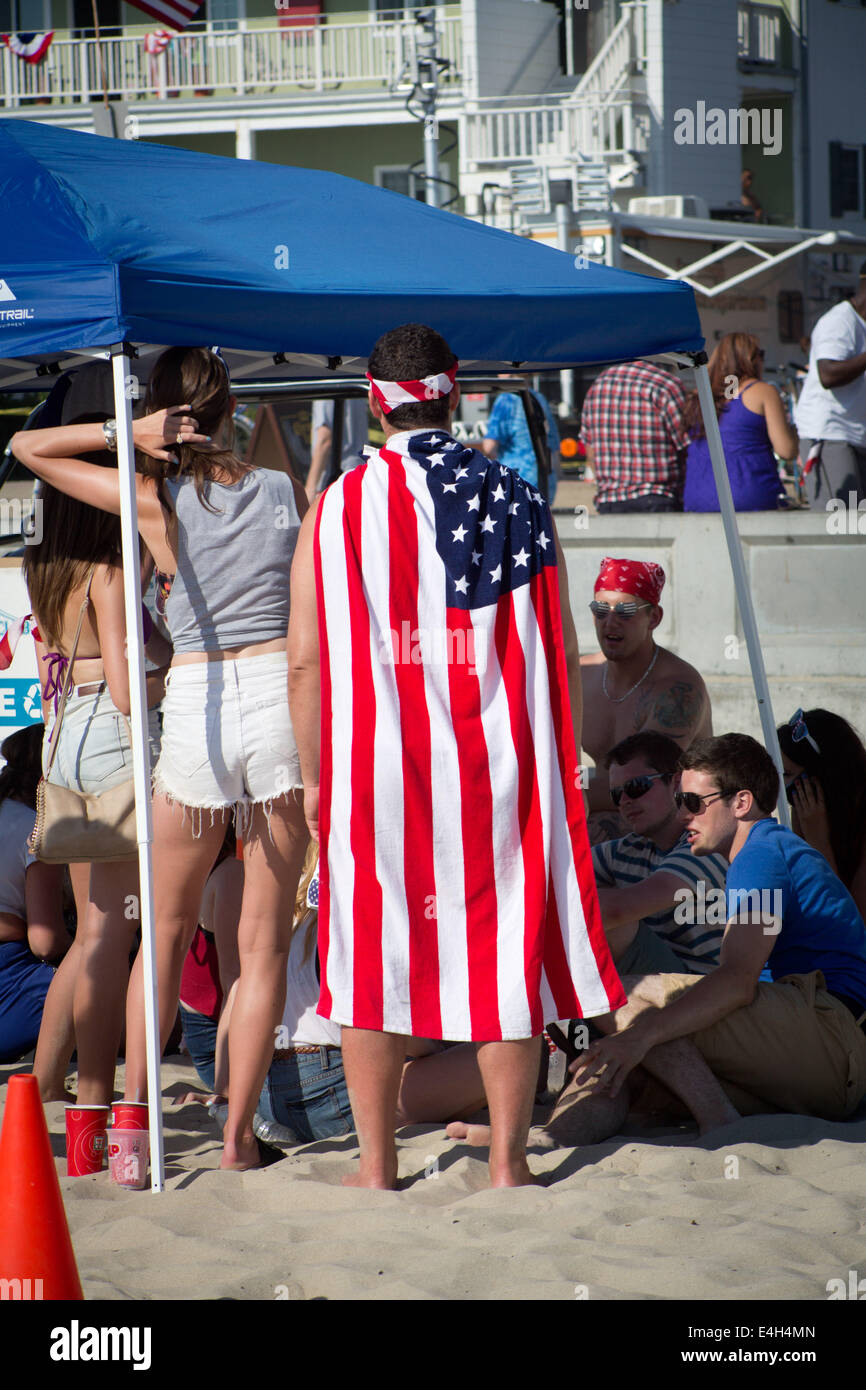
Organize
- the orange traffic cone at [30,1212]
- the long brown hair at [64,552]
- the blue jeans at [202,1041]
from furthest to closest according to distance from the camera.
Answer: the blue jeans at [202,1041] < the long brown hair at [64,552] < the orange traffic cone at [30,1212]

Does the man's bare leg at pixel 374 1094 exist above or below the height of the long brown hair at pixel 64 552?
below

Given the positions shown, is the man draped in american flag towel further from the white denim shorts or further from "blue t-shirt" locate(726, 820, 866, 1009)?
"blue t-shirt" locate(726, 820, 866, 1009)

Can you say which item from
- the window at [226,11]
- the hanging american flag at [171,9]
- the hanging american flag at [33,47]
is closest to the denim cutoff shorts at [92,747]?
the hanging american flag at [171,9]

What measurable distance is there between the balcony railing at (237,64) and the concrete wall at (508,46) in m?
0.53

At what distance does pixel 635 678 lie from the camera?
5680 millimetres

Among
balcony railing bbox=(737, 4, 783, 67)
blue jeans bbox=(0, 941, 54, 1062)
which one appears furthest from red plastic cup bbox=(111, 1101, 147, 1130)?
balcony railing bbox=(737, 4, 783, 67)

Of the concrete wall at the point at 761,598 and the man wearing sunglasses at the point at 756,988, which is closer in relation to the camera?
the man wearing sunglasses at the point at 756,988

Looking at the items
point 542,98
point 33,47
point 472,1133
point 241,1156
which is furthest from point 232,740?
point 33,47

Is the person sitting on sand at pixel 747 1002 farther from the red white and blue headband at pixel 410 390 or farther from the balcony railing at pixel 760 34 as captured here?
the balcony railing at pixel 760 34

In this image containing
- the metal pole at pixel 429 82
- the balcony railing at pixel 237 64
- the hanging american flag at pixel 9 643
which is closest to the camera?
the hanging american flag at pixel 9 643

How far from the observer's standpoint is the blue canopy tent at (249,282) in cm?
354

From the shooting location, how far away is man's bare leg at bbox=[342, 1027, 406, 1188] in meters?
3.35

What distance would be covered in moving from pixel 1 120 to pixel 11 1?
24.9 m

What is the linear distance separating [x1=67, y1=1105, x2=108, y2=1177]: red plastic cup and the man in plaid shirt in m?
5.46
